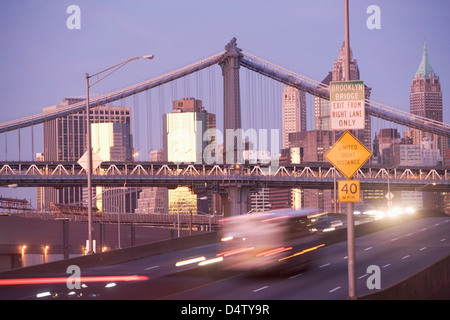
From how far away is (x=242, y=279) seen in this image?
33562mm

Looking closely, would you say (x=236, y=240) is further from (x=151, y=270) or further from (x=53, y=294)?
(x=53, y=294)

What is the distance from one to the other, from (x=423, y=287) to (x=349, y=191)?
7910 millimetres

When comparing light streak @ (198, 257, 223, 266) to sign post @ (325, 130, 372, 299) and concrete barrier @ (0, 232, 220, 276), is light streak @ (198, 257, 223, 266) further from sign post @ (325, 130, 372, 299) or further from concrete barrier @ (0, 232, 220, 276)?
sign post @ (325, 130, 372, 299)

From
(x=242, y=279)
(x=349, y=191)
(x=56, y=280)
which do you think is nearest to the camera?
(x=349, y=191)

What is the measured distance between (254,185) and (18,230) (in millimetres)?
64760

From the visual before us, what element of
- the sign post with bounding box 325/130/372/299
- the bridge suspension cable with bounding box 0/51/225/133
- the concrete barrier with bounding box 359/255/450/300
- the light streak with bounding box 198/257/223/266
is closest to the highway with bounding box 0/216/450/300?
the light streak with bounding box 198/257/223/266

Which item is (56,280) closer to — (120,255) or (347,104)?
(347,104)

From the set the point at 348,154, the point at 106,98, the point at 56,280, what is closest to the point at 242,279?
the point at 56,280

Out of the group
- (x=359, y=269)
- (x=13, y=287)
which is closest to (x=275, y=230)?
(x=359, y=269)

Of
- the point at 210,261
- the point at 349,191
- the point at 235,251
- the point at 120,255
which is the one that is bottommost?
the point at 120,255

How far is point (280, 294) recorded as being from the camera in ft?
93.9

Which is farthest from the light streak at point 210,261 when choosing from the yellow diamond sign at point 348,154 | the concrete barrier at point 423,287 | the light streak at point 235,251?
the yellow diamond sign at point 348,154

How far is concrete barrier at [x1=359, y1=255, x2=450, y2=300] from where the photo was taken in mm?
20859
